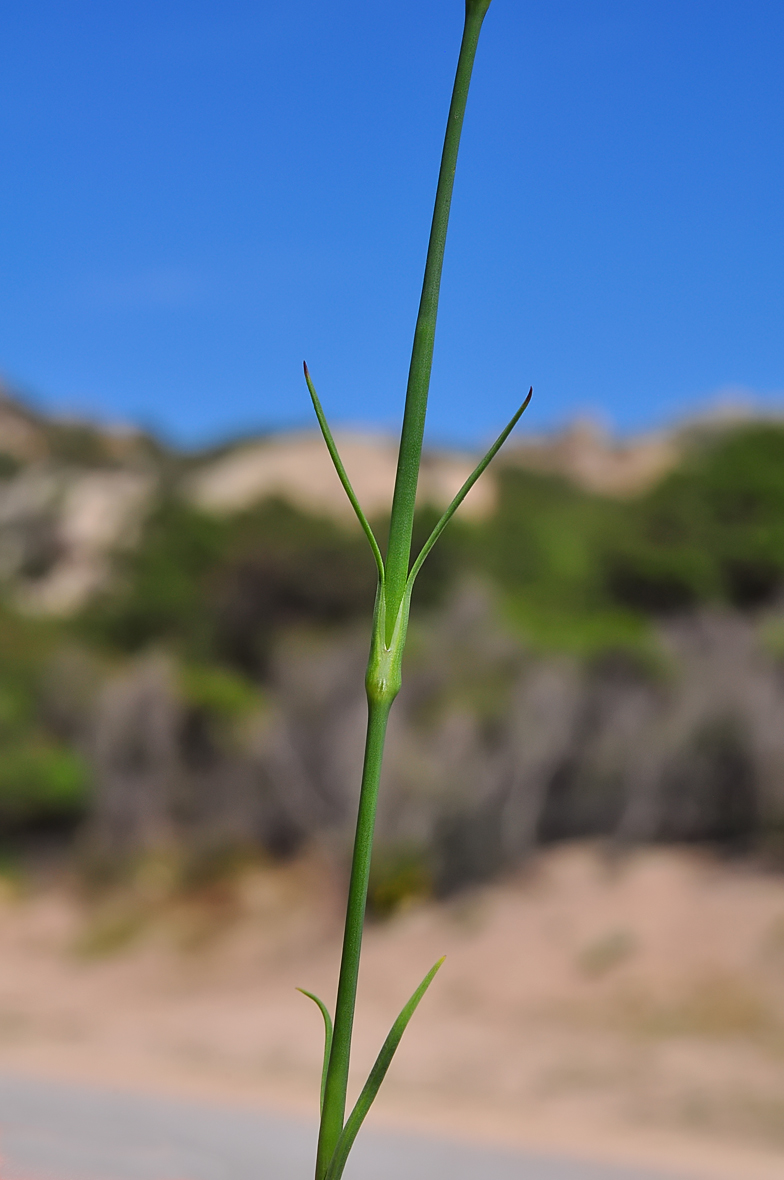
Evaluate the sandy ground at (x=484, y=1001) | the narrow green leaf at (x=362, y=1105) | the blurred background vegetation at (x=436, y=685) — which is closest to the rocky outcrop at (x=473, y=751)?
the blurred background vegetation at (x=436, y=685)

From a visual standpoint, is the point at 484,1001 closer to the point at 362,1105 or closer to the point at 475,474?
the point at 362,1105

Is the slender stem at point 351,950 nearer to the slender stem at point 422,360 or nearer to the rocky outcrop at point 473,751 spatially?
the slender stem at point 422,360

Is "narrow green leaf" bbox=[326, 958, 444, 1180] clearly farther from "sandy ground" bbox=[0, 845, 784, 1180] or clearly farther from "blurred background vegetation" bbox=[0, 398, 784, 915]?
"blurred background vegetation" bbox=[0, 398, 784, 915]

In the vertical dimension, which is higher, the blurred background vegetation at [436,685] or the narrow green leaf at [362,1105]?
the blurred background vegetation at [436,685]

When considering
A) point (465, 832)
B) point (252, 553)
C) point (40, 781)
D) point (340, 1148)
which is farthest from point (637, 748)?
point (340, 1148)

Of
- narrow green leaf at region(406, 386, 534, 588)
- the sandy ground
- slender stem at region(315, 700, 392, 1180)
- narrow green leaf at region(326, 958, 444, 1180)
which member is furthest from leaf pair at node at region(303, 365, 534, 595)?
the sandy ground
